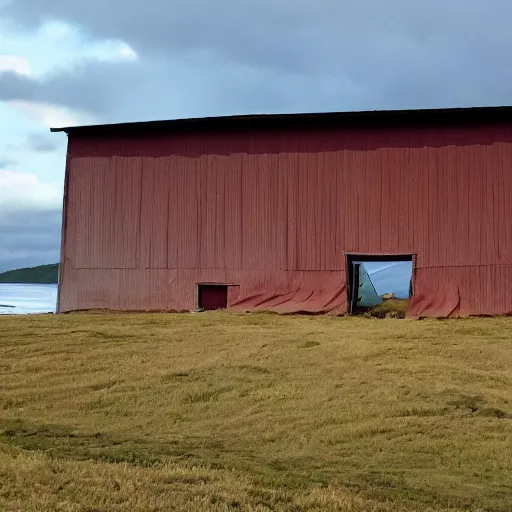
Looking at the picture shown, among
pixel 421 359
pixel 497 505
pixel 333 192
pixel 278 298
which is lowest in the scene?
pixel 497 505

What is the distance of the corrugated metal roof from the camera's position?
1797 centimetres

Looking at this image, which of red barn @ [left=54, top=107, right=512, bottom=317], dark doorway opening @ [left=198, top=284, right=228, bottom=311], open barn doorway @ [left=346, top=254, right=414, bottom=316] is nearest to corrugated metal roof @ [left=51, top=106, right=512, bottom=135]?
red barn @ [left=54, top=107, right=512, bottom=317]

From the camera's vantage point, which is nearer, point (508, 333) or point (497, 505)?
point (497, 505)

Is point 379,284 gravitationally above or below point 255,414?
above

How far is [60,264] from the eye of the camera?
2025cm

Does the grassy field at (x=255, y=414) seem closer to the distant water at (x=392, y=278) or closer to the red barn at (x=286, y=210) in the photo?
the red barn at (x=286, y=210)

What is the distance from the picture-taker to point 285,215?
1881 cm

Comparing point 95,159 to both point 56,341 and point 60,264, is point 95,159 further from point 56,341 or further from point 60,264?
point 56,341

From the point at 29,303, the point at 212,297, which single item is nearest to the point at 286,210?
the point at 212,297

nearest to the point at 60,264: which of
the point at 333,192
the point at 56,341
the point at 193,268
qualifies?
the point at 193,268

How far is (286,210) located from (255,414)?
9768mm

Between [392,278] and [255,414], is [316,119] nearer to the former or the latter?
[392,278]

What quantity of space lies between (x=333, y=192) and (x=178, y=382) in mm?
8997

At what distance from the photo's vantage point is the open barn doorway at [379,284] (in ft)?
61.8
